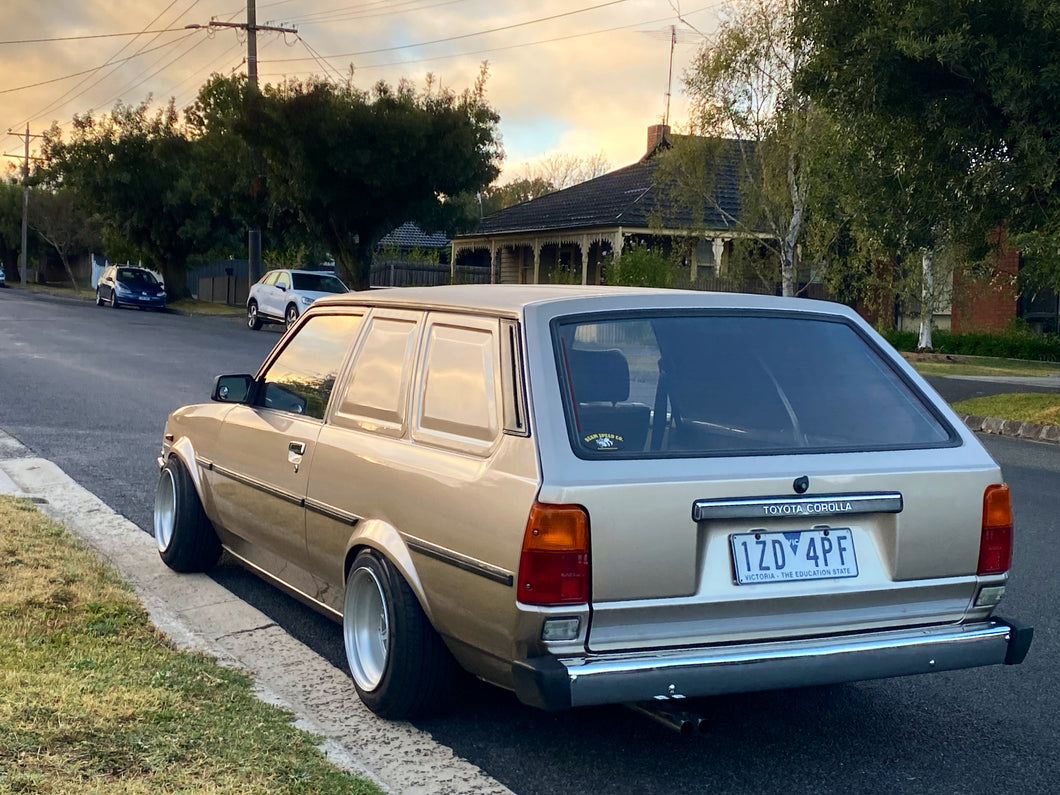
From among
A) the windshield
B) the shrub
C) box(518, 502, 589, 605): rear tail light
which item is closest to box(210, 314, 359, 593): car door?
box(518, 502, 589, 605): rear tail light

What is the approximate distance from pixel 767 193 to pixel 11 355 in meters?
15.1

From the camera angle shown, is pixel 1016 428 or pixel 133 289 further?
pixel 133 289

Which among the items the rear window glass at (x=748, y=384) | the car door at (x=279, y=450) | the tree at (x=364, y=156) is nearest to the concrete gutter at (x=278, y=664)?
the car door at (x=279, y=450)

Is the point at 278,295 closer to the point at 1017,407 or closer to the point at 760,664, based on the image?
the point at 1017,407

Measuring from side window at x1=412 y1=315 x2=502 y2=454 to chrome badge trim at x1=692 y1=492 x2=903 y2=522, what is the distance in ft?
2.37

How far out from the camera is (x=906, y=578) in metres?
4.00

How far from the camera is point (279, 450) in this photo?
5.21 metres

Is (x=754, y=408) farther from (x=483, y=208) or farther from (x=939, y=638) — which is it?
(x=483, y=208)

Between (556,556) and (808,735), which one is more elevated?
(556,556)

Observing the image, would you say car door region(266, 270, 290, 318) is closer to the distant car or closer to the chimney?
the distant car

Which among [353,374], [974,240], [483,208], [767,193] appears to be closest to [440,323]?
[353,374]

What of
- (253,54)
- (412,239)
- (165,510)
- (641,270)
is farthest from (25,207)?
(165,510)

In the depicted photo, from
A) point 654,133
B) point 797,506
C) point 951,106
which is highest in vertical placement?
point 654,133

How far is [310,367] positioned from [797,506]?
7.99 ft
